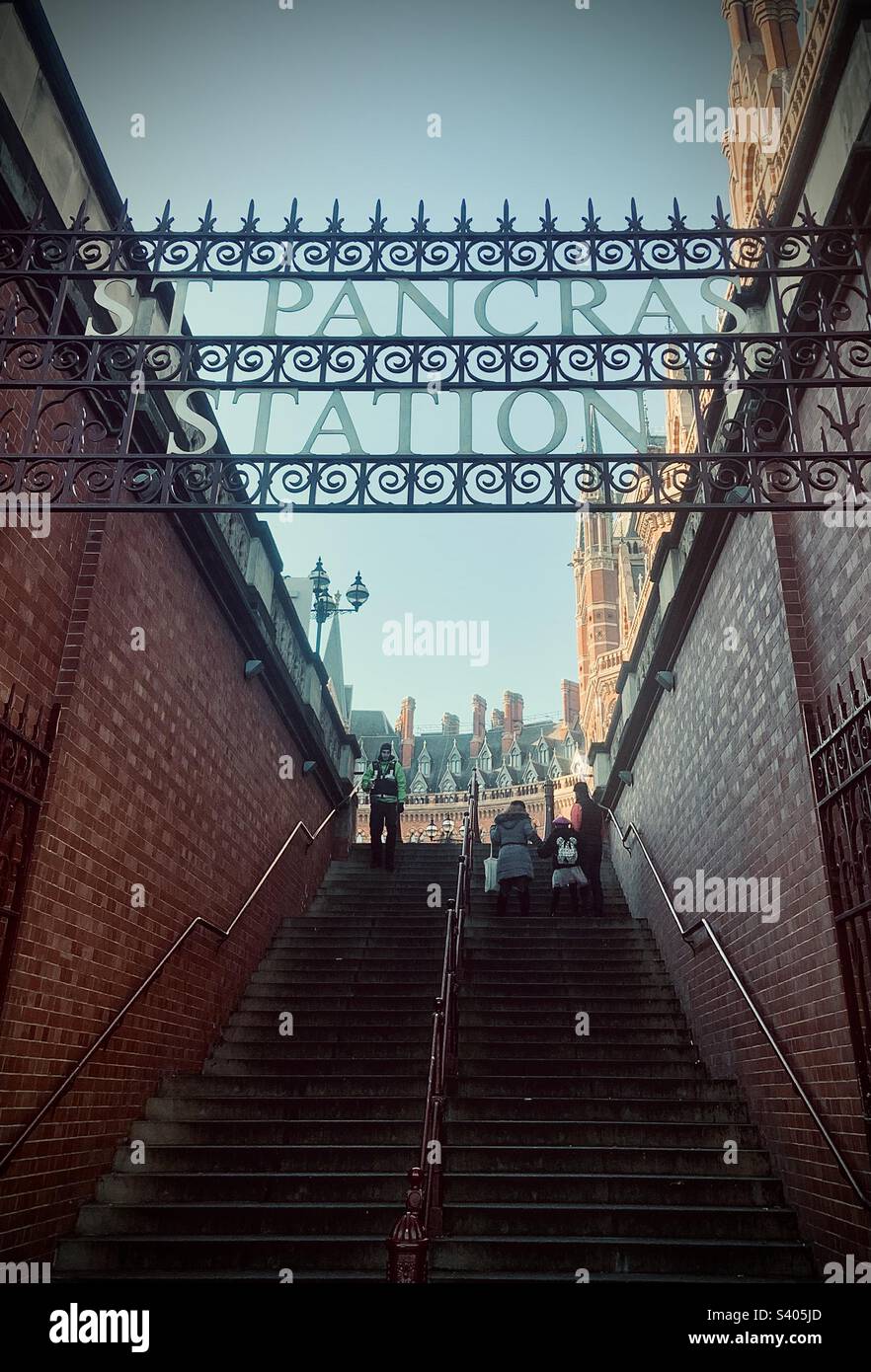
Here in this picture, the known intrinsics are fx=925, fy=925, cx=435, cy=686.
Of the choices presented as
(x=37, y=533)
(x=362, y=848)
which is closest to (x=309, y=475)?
(x=37, y=533)

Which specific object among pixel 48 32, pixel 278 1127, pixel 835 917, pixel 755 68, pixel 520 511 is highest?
pixel 755 68

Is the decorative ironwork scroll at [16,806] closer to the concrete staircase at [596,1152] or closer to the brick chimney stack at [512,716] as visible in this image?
the concrete staircase at [596,1152]

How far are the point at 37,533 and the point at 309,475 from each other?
6.04 ft

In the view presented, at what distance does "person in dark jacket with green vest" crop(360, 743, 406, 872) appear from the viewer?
1238cm

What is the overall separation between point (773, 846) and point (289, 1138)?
3805 mm

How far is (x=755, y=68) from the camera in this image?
50.8 ft

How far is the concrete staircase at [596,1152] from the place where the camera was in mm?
5020

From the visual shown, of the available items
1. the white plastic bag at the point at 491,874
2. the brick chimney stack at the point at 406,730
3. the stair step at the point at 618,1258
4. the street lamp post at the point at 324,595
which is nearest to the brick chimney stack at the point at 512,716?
the brick chimney stack at the point at 406,730

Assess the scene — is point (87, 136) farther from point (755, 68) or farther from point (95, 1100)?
point (755, 68)

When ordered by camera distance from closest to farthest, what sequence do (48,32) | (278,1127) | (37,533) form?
1. (48,32)
2. (37,533)
3. (278,1127)

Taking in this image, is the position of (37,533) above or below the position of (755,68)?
below

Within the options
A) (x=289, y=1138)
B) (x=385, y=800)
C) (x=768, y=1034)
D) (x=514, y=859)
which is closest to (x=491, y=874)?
(x=514, y=859)

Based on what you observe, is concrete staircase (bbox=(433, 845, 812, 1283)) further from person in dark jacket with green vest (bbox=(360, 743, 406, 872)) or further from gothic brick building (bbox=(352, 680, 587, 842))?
gothic brick building (bbox=(352, 680, 587, 842))

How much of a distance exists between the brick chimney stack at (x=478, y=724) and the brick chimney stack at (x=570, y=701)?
20.7 feet
